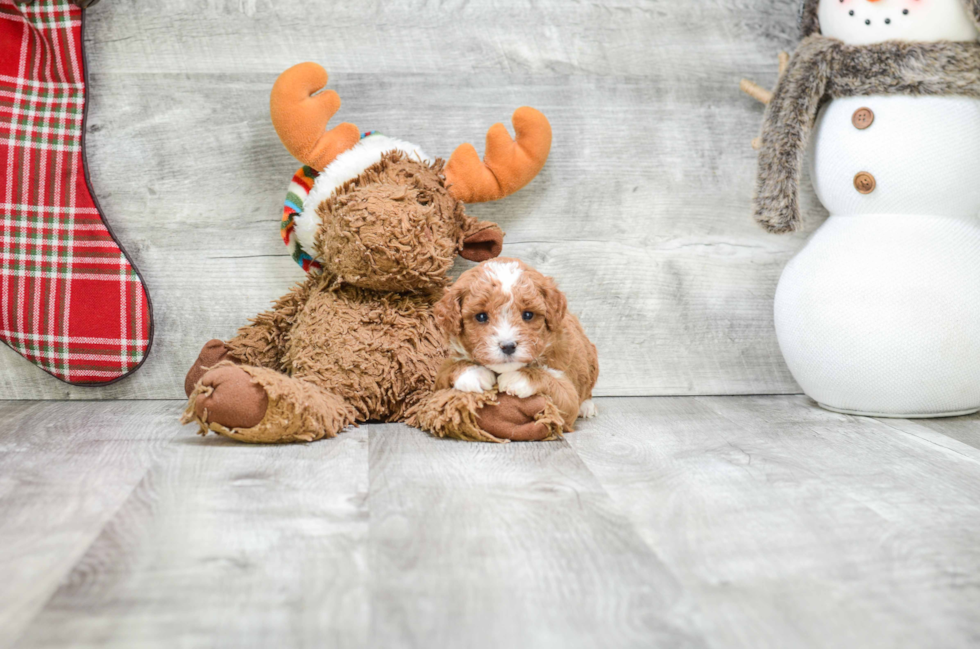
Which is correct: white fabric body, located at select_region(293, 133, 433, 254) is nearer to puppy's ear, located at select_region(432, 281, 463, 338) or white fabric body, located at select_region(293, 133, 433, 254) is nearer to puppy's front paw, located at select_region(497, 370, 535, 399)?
puppy's ear, located at select_region(432, 281, 463, 338)

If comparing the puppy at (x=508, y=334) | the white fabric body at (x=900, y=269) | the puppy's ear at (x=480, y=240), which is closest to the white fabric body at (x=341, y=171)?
the puppy's ear at (x=480, y=240)

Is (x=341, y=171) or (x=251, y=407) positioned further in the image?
(x=341, y=171)

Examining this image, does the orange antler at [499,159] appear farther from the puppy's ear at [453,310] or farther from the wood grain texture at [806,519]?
the wood grain texture at [806,519]

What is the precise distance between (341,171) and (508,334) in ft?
1.25

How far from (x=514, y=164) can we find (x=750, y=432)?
1.75 ft

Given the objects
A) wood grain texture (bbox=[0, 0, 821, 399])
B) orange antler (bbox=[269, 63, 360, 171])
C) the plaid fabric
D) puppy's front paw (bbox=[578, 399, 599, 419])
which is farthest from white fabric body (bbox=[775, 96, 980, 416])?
the plaid fabric

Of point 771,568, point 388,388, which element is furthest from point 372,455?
point 771,568

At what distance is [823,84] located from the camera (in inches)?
49.0

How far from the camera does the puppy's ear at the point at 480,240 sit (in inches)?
49.6

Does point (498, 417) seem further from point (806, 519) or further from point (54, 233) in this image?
point (54, 233)

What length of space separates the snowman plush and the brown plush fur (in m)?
0.47

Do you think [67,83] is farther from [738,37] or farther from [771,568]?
[771,568]

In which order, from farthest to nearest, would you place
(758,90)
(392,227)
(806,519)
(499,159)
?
(758,90), (499,159), (392,227), (806,519)

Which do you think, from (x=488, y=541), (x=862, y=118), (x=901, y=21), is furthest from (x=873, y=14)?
(x=488, y=541)
